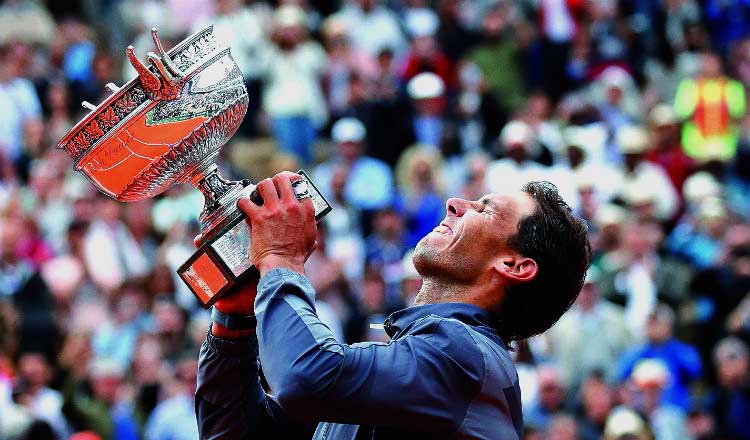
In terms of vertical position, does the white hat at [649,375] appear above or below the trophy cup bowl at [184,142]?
below

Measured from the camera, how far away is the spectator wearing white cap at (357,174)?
40.5 feet

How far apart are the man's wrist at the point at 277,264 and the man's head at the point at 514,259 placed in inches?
15.1

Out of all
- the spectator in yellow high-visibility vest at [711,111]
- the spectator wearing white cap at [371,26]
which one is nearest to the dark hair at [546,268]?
the spectator in yellow high-visibility vest at [711,111]

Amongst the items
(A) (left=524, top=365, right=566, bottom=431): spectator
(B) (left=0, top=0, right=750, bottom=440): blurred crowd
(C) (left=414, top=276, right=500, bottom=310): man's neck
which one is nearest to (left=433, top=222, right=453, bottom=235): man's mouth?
(C) (left=414, top=276, right=500, bottom=310): man's neck

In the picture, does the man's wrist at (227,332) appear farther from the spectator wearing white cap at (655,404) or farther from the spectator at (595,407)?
the spectator wearing white cap at (655,404)

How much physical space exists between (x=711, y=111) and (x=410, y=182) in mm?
3394

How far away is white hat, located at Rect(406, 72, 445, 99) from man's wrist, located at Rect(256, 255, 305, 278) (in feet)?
31.9

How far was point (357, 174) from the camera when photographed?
12.5 metres

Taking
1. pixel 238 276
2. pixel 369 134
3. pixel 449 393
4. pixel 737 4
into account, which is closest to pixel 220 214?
pixel 238 276

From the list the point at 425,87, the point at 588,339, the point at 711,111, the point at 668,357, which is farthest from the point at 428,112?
the point at 668,357

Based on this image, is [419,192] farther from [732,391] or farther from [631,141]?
[732,391]

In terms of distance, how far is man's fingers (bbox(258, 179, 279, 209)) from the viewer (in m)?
3.54

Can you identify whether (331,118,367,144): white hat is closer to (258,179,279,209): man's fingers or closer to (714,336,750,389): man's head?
(714,336,750,389): man's head

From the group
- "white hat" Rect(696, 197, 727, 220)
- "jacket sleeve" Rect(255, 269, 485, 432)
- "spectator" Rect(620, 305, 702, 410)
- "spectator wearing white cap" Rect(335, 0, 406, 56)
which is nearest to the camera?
"jacket sleeve" Rect(255, 269, 485, 432)
